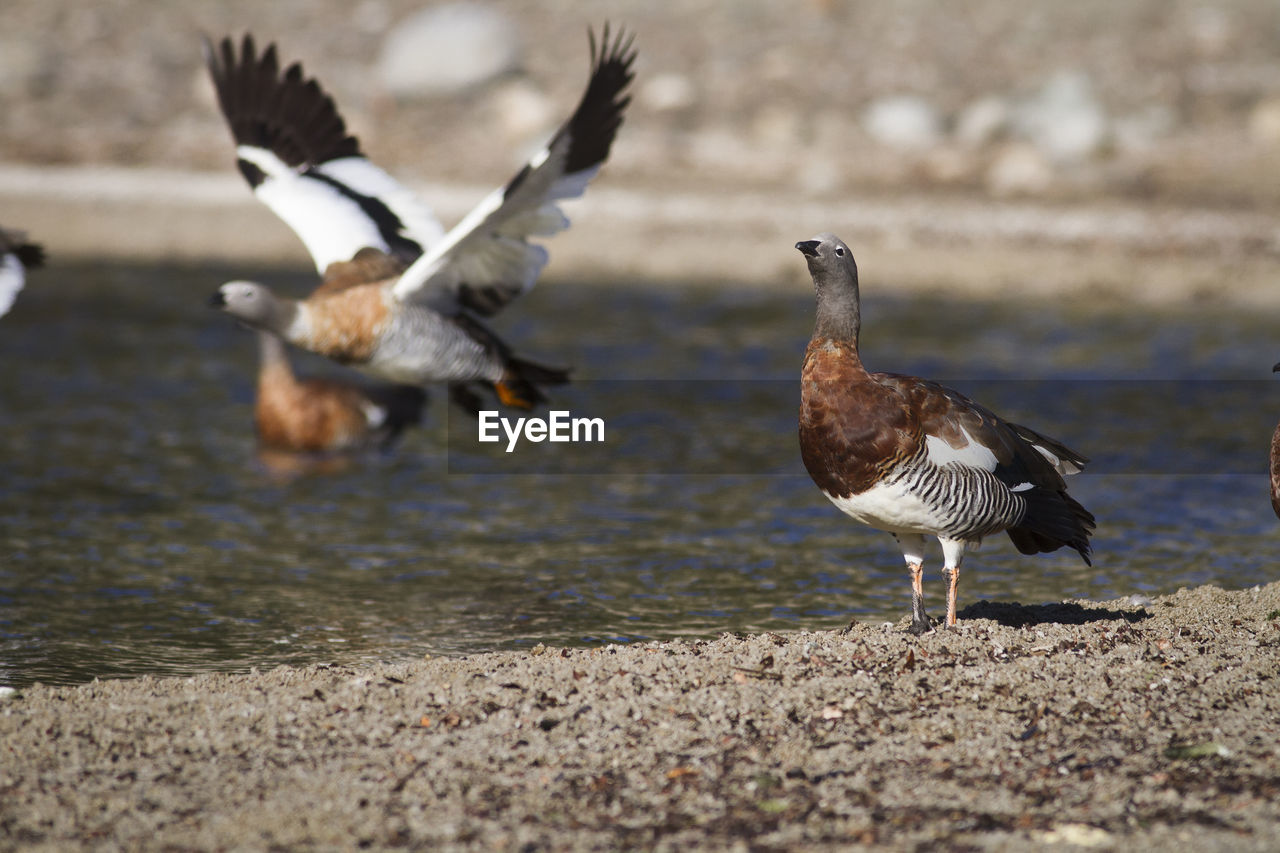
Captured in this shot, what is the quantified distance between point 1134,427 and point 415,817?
9.76m

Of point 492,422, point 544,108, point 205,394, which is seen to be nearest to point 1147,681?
point 492,422

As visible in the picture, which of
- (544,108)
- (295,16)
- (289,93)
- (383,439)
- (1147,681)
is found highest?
(295,16)

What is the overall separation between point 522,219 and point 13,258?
304cm

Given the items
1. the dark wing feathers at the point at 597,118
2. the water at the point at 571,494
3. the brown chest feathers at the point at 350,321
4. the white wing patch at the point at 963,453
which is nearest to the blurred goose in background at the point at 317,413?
the water at the point at 571,494

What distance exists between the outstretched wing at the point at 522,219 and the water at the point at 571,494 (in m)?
1.71

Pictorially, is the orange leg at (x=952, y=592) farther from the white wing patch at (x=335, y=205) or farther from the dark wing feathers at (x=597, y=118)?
the white wing patch at (x=335, y=205)

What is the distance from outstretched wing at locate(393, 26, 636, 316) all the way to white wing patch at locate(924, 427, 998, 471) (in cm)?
279

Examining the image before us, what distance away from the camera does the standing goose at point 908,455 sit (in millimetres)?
6316

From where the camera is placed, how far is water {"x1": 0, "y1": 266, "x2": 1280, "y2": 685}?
27.1 ft

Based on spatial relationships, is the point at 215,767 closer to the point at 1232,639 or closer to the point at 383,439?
the point at 1232,639

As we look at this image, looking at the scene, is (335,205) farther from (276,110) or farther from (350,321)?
(350,321)

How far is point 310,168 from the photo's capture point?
35.7ft

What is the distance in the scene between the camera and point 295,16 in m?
34.0

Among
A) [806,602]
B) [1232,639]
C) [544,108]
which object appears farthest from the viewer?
[544,108]
